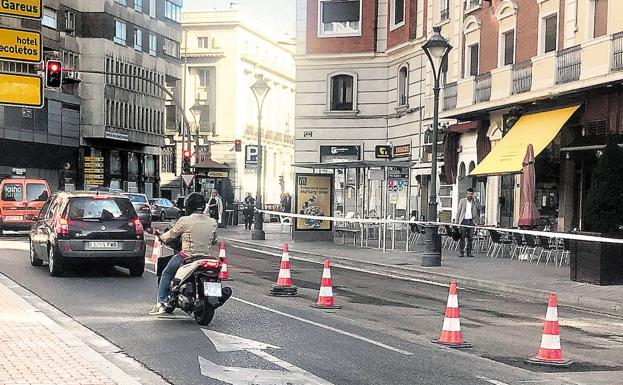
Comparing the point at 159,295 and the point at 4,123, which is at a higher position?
the point at 4,123

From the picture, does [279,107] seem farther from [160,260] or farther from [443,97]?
[160,260]

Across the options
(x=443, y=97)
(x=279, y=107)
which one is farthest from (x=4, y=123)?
(x=279, y=107)

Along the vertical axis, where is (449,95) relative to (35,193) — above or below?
above

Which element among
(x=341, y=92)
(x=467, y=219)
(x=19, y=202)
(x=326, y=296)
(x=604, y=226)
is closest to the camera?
(x=326, y=296)

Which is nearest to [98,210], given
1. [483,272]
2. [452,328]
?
[483,272]

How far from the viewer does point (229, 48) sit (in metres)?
87.9

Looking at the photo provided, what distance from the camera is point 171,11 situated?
73500 millimetres

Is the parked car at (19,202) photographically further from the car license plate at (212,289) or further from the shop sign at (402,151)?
the car license plate at (212,289)

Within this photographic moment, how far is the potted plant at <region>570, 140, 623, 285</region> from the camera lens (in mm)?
16672

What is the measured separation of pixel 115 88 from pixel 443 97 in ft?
124

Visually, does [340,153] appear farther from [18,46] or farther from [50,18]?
[18,46]

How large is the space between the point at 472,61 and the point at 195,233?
910 inches

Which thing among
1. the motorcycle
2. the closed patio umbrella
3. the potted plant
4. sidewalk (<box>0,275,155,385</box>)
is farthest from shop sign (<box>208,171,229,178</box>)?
sidewalk (<box>0,275,155,385</box>)

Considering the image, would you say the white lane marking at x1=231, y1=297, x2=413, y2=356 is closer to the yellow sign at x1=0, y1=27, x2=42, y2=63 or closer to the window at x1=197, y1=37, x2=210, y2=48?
the yellow sign at x1=0, y1=27, x2=42, y2=63
